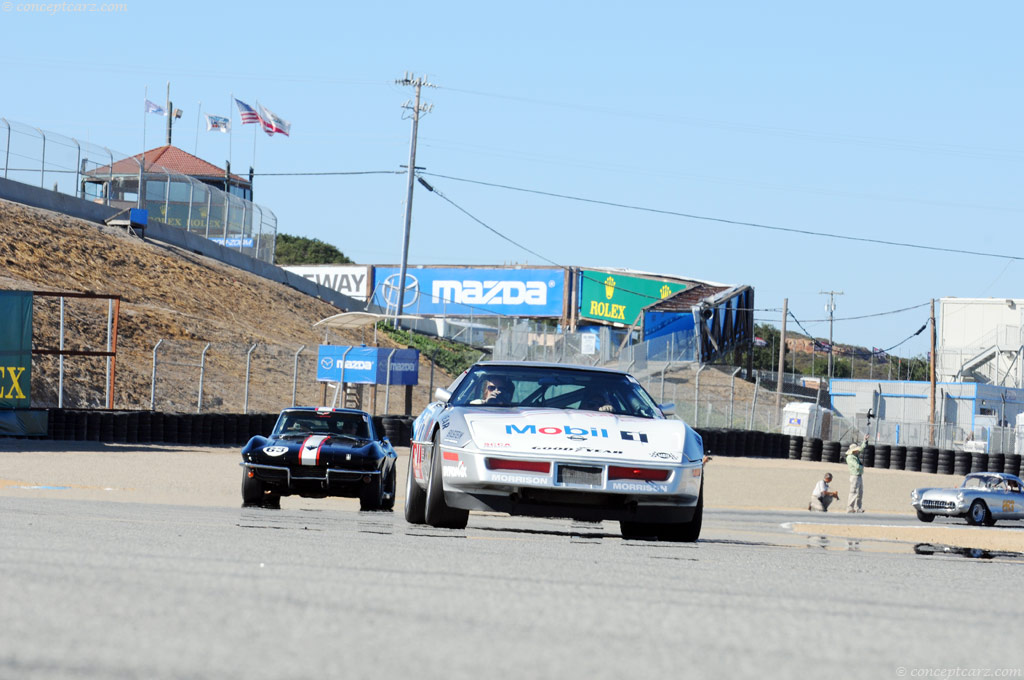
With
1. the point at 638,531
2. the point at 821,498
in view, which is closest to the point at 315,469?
the point at 638,531

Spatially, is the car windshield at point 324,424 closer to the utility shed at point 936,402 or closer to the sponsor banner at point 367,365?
the sponsor banner at point 367,365

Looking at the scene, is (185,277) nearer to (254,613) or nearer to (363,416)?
(363,416)

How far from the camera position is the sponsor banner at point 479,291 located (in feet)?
225

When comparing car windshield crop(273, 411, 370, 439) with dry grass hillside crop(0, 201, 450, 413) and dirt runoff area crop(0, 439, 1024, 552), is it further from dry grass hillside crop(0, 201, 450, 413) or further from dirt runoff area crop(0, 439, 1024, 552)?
dry grass hillside crop(0, 201, 450, 413)

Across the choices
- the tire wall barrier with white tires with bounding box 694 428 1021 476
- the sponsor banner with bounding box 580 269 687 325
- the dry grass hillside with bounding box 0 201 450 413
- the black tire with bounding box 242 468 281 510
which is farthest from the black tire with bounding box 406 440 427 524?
the sponsor banner with bounding box 580 269 687 325

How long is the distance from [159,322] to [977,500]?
28.2 meters

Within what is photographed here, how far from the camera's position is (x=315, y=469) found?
13789 millimetres

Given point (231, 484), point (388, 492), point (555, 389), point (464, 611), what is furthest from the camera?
point (231, 484)

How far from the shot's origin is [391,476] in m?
14.8

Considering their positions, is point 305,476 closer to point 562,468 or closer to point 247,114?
point 562,468

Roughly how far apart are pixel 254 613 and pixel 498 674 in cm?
114

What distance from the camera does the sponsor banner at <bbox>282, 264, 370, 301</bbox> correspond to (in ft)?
241

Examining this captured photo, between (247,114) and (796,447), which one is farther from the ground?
(247,114)

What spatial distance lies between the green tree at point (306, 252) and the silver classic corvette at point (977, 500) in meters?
99.3
